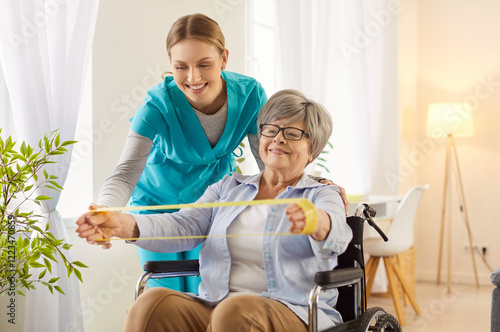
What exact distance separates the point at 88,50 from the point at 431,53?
13.1 ft

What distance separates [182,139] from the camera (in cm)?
205

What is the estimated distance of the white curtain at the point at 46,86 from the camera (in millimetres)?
2447

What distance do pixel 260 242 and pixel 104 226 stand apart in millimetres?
435

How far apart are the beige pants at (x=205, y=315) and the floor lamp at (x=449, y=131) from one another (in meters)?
4.02

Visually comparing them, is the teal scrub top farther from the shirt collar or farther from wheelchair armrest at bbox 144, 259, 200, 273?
wheelchair armrest at bbox 144, 259, 200, 273

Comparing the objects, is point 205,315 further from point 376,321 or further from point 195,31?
point 195,31

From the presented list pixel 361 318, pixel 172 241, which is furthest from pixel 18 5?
pixel 361 318

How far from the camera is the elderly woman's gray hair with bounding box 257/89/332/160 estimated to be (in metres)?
1.81

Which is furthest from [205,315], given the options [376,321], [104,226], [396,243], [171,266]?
[396,243]

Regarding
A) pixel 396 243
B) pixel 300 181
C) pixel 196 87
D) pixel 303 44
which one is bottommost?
pixel 396 243

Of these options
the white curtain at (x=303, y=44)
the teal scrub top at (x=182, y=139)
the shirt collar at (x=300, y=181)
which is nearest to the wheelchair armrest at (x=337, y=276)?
the shirt collar at (x=300, y=181)

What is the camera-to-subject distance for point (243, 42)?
12.7 ft

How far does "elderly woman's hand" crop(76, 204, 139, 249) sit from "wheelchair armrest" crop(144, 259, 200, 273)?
0.62 ft

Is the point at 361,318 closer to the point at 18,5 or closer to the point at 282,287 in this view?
the point at 282,287
